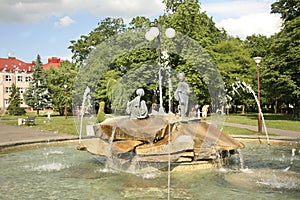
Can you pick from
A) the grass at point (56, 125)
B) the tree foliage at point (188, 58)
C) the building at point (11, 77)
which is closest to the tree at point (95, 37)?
the tree foliage at point (188, 58)

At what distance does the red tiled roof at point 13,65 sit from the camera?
73312 millimetres

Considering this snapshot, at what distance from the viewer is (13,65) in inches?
2985

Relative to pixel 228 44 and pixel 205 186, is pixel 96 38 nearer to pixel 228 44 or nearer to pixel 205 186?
pixel 228 44

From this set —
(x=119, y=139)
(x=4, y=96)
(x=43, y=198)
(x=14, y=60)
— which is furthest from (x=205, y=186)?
(x=14, y=60)

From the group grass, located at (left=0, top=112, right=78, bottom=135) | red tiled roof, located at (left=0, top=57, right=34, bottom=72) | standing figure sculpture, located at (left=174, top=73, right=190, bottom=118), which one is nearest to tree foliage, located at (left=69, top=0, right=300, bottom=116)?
standing figure sculpture, located at (left=174, top=73, right=190, bottom=118)

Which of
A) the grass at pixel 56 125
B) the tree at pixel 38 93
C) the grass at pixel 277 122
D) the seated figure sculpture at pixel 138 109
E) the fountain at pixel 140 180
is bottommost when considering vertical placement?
the fountain at pixel 140 180

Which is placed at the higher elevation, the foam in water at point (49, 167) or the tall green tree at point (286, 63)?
the tall green tree at point (286, 63)

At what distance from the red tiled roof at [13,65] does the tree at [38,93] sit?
23181 mm

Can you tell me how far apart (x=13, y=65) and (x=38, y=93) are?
94.0 ft

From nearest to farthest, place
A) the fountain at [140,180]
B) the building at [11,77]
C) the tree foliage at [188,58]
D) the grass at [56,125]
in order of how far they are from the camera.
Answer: the fountain at [140,180], the tree foliage at [188,58], the grass at [56,125], the building at [11,77]

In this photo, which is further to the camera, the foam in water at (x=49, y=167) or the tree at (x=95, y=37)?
the tree at (x=95, y=37)

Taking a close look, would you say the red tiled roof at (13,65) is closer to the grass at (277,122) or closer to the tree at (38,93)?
the tree at (38,93)

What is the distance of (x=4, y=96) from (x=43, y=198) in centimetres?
7111

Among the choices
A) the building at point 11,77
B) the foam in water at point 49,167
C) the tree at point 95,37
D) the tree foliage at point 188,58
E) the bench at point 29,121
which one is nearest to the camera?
the foam in water at point 49,167
